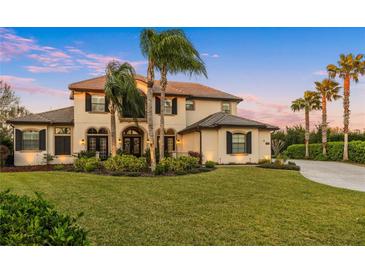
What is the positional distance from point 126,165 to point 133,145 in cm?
585

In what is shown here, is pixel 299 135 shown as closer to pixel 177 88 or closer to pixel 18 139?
pixel 177 88

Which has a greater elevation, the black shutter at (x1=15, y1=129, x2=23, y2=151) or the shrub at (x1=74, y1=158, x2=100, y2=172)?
the black shutter at (x1=15, y1=129, x2=23, y2=151)

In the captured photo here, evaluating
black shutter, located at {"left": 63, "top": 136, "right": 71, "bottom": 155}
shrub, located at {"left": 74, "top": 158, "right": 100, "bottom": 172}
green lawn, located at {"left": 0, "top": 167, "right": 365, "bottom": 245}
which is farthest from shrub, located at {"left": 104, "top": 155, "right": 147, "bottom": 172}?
black shutter, located at {"left": 63, "top": 136, "right": 71, "bottom": 155}

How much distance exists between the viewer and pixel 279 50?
5121mm

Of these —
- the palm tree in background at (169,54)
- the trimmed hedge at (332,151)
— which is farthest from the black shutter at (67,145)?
the trimmed hedge at (332,151)

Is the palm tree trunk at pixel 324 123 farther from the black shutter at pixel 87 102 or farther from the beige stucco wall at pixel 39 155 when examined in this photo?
the beige stucco wall at pixel 39 155

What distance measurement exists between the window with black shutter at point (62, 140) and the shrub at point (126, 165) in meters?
5.07

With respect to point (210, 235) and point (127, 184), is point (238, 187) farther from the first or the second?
point (210, 235)

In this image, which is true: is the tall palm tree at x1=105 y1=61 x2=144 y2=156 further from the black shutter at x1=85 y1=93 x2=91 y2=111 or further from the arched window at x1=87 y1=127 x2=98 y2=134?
the arched window at x1=87 y1=127 x2=98 y2=134

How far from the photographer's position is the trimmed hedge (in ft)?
52.3

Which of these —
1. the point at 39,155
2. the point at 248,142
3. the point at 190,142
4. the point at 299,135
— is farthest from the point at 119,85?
the point at 299,135

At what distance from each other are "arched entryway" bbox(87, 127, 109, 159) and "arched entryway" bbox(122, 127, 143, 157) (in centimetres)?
138
